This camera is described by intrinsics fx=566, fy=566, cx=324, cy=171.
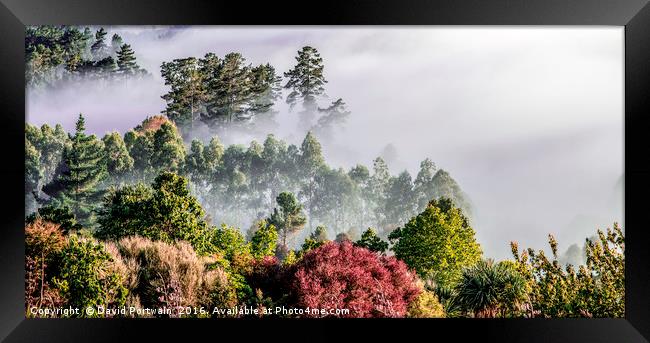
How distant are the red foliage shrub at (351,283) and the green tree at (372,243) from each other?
18.6 inches

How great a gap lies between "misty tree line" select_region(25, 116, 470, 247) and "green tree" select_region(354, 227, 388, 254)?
26.4 inches

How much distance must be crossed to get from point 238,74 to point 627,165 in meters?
5.64

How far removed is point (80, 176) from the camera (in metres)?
8.44

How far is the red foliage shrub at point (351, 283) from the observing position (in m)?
7.13

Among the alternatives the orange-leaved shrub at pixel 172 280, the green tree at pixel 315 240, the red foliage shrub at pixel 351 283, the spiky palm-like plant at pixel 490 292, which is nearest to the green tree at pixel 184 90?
the orange-leaved shrub at pixel 172 280

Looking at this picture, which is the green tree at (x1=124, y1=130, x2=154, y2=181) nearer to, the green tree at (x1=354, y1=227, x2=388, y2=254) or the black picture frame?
Answer: the black picture frame

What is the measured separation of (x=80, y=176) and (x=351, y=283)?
4385 millimetres

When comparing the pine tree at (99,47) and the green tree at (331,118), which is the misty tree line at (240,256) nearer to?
the green tree at (331,118)

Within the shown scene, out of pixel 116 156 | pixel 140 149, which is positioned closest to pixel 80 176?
pixel 116 156

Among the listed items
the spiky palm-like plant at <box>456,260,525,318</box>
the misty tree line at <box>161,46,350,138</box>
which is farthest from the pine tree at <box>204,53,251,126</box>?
the spiky palm-like plant at <box>456,260,525,318</box>

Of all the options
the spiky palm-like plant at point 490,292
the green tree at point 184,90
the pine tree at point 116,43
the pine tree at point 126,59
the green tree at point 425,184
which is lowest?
the spiky palm-like plant at point 490,292
